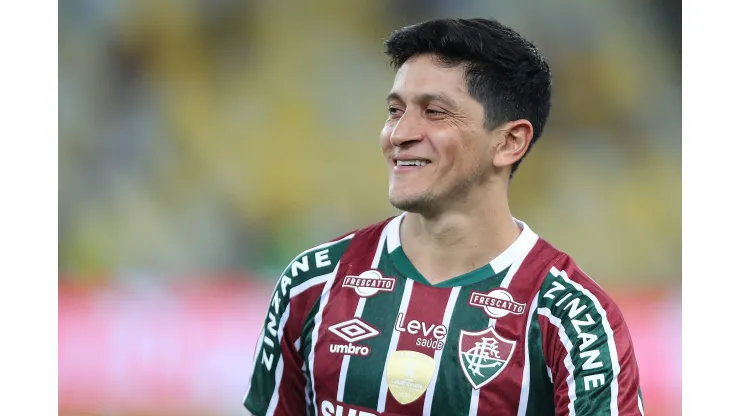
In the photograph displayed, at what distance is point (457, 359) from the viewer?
6.13ft

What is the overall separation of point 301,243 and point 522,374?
2.90 metres

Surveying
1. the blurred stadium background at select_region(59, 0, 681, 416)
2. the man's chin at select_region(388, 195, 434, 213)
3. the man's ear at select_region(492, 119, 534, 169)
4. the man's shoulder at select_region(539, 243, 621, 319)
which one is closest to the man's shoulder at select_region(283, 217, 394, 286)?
the man's chin at select_region(388, 195, 434, 213)

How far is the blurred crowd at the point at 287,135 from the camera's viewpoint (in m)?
4.43

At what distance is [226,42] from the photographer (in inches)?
187

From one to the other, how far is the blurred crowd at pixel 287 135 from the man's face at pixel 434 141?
257 cm

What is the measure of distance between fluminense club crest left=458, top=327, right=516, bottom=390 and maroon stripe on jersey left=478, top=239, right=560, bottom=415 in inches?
0.4

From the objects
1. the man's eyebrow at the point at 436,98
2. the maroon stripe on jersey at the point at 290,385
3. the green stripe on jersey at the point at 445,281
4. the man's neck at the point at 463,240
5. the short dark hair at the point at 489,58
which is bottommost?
the maroon stripe on jersey at the point at 290,385

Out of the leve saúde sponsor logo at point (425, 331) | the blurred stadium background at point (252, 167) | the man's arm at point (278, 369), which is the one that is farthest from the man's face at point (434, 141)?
the blurred stadium background at point (252, 167)

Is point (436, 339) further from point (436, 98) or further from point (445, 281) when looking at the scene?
point (436, 98)

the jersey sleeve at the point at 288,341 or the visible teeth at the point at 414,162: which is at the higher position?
the visible teeth at the point at 414,162

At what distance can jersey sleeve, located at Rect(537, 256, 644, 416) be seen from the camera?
174 cm

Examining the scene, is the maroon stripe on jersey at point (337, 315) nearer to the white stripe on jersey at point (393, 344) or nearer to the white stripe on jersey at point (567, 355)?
the white stripe on jersey at point (393, 344)

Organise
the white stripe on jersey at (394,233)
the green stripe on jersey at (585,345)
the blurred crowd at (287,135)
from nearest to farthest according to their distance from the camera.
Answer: the green stripe on jersey at (585,345), the white stripe on jersey at (394,233), the blurred crowd at (287,135)

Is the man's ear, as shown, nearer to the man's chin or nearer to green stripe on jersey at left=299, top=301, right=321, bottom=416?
the man's chin
